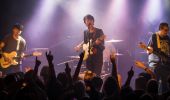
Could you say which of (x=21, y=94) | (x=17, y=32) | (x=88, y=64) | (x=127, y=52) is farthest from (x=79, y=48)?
(x=21, y=94)

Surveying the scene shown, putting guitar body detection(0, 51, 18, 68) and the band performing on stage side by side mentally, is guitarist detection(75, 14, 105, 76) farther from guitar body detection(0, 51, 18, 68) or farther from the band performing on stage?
guitar body detection(0, 51, 18, 68)

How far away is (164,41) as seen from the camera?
393 inches

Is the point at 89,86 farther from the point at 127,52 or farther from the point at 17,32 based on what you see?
the point at 127,52

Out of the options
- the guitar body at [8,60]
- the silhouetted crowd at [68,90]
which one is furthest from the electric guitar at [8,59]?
the silhouetted crowd at [68,90]

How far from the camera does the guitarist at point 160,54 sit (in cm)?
980

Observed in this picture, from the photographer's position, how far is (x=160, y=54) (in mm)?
9812

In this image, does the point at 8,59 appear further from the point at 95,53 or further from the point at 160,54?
the point at 160,54

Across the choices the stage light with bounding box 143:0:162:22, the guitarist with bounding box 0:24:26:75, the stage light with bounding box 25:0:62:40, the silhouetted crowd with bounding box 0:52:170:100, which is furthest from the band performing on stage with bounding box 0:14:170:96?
the stage light with bounding box 143:0:162:22

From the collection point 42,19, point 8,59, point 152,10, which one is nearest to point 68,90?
point 8,59

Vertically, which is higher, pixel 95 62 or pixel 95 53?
pixel 95 53

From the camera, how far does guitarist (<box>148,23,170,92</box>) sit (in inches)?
386

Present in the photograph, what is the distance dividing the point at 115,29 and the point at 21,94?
11.3 metres

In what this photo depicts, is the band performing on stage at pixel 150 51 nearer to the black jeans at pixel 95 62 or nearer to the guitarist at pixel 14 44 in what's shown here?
the black jeans at pixel 95 62

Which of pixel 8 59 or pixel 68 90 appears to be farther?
pixel 8 59
